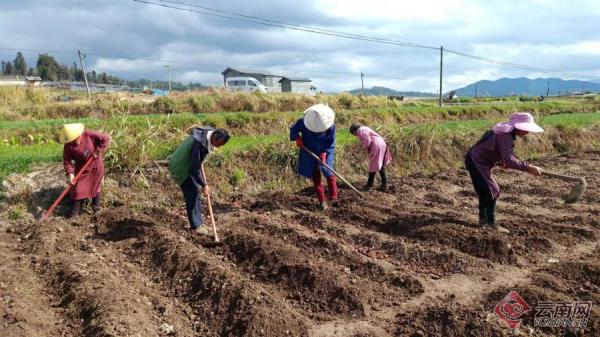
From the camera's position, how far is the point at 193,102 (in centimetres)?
1605

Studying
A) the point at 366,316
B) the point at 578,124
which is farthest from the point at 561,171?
the point at 366,316

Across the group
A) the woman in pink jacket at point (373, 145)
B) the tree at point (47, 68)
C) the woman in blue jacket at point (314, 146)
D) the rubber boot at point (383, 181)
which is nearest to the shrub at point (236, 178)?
the woman in blue jacket at point (314, 146)

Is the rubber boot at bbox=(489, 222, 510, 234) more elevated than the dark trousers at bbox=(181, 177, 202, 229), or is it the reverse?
the dark trousers at bbox=(181, 177, 202, 229)

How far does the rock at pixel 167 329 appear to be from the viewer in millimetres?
3385

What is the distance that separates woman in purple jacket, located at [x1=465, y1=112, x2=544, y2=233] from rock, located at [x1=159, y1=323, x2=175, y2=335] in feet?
12.8

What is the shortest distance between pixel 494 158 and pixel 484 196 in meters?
0.48

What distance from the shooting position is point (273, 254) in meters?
4.54

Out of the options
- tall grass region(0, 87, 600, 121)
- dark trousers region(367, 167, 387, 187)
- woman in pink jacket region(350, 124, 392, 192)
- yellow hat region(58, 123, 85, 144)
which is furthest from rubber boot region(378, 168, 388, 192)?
tall grass region(0, 87, 600, 121)

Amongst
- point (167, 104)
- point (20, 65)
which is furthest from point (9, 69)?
point (167, 104)

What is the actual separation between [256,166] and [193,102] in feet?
28.7

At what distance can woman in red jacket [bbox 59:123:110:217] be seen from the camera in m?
5.84

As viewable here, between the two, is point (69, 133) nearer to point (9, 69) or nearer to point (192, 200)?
point (192, 200)

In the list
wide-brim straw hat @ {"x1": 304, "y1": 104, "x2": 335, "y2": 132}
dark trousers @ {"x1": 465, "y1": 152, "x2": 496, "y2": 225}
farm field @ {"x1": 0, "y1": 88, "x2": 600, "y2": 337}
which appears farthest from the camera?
wide-brim straw hat @ {"x1": 304, "y1": 104, "x2": 335, "y2": 132}

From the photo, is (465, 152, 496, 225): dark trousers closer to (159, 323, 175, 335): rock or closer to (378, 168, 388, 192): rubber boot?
(378, 168, 388, 192): rubber boot
